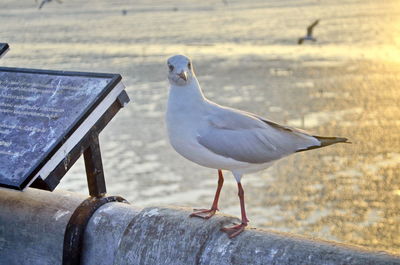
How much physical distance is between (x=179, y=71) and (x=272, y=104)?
77.6 ft

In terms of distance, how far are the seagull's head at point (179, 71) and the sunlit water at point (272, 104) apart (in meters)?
1.59

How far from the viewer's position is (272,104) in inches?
1112

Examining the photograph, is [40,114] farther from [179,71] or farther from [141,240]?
[141,240]

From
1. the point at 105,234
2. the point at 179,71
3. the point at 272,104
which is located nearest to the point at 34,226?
the point at 105,234

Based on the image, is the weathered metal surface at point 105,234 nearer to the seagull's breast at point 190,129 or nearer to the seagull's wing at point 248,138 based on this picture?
the seagull's breast at point 190,129

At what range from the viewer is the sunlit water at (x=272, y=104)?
1794 centimetres

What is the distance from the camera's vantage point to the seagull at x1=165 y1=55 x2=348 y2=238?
184 inches

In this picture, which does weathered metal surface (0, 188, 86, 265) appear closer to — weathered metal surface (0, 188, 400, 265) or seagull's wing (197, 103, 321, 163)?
weathered metal surface (0, 188, 400, 265)

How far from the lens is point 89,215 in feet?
16.2

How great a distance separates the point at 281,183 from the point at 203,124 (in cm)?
1528

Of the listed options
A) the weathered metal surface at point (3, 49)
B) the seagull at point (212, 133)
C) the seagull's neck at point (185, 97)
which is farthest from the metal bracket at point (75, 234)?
the weathered metal surface at point (3, 49)

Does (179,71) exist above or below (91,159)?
above

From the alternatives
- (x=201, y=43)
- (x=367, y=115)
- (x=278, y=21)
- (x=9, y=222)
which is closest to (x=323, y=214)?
(x=367, y=115)

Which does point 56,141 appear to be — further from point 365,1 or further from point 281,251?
point 365,1
